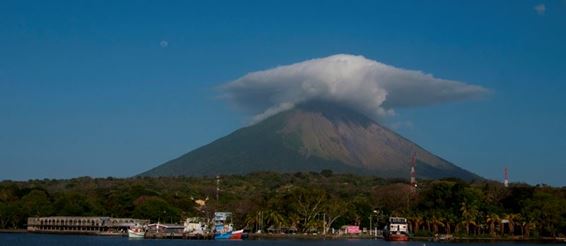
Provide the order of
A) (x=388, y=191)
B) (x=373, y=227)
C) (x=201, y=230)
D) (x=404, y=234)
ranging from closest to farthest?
(x=404, y=234) → (x=201, y=230) → (x=373, y=227) → (x=388, y=191)

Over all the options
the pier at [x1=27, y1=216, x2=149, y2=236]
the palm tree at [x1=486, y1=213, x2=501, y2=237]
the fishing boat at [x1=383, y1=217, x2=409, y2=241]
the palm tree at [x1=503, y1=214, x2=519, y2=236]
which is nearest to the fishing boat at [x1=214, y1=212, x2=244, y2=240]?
the pier at [x1=27, y1=216, x2=149, y2=236]

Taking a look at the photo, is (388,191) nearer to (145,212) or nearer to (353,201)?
(353,201)

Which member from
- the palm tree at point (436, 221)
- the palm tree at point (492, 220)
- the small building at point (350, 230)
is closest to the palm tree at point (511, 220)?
the palm tree at point (492, 220)

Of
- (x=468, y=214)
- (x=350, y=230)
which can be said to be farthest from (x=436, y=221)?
(x=350, y=230)

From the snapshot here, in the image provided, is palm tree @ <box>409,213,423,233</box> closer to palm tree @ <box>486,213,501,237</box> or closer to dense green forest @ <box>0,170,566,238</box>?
dense green forest @ <box>0,170,566,238</box>

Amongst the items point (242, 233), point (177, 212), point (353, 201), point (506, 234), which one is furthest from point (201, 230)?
point (506, 234)

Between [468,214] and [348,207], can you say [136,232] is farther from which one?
[468,214]
